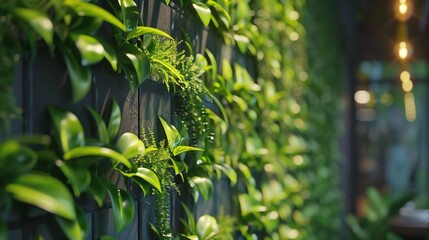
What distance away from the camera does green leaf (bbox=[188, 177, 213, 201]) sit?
125 centimetres

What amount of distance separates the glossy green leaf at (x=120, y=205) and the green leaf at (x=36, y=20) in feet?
0.99

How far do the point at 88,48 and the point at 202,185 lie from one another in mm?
575

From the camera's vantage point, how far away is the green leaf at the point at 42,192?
640 mm

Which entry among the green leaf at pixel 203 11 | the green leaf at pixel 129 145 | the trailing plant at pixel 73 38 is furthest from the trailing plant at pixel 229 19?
the green leaf at pixel 129 145

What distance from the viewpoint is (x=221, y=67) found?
5.05 ft

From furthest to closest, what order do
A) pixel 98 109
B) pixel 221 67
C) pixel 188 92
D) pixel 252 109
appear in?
1. pixel 252 109
2. pixel 221 67
3. pixel 188 92
4. pixel 98 109

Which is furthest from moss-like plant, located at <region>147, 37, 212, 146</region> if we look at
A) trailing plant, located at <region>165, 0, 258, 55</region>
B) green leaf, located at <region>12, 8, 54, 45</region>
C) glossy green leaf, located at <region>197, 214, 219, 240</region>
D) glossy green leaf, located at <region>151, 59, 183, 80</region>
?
green leaf, located at <region>12, 8, 54, 45</region>

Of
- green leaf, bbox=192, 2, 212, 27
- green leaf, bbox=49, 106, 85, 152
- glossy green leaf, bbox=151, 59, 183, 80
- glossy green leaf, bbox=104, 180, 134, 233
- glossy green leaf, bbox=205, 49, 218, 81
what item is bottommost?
glossy green leaf, bbox=104, 180, 134, 233

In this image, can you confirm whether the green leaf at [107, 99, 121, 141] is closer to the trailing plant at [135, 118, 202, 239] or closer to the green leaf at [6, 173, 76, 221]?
the trailing plant at [135, 118, 202, 239]

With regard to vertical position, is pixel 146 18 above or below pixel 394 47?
below

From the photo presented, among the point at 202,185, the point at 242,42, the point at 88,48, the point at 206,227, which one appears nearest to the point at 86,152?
the point at 88,48

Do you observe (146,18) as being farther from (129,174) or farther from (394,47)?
(394,47)

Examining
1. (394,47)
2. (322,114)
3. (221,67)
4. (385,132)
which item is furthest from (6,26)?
(385,132)

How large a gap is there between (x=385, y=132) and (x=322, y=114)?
6.34ft
